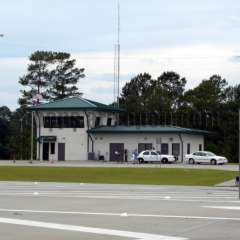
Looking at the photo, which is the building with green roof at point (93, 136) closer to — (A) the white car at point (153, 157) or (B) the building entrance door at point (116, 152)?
(B) the building entrance door at point (116, 152)

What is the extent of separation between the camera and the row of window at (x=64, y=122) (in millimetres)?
84000

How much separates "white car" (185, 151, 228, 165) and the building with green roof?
5.29 m

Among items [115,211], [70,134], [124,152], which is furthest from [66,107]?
[115,211]

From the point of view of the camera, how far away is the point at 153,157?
7362cm

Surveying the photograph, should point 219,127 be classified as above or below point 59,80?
below

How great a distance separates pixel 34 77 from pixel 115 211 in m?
105

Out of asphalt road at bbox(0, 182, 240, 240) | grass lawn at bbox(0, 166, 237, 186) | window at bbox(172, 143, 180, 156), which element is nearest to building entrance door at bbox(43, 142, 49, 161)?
window at bbox(172, 143, 180, 156)

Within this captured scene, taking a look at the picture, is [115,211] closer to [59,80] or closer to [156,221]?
[156,221]

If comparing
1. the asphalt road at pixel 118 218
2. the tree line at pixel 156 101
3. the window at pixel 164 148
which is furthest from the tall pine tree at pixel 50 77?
the asphalt road at pixel 118 218

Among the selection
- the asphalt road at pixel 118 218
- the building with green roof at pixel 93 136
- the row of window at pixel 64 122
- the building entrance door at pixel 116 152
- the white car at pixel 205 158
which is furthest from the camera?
the row of window at pixel 64 122

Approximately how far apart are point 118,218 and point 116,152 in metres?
63.7

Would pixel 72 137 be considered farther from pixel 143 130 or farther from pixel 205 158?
pixel 205 158

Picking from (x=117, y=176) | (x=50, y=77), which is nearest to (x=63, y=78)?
(x=50, y=77)

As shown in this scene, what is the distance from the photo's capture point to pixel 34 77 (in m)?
122
